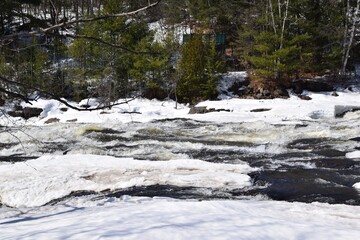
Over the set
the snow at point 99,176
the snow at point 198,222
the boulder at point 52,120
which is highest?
the snow at point 198,222

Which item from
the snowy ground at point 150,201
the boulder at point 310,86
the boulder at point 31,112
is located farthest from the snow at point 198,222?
the boulder at point 310,86

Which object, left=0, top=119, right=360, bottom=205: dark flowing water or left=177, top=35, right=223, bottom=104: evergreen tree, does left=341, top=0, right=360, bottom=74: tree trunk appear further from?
left=0, top=119, right=360, bottom=205: dark flowing water

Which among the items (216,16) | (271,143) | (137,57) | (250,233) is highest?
(216,16)

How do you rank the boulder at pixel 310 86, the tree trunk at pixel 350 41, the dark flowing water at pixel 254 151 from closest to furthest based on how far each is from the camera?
1. the dark flowing water at pixel 254 151
2. the boulder at pixel 310 86
3. the tree trunk at pixel 350 41

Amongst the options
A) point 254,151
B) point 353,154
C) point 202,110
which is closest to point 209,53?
point 202,110

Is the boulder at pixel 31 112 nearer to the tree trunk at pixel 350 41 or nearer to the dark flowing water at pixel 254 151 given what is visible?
the dark flowing water at pixel 254 151

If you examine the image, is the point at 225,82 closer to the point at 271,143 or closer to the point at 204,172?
the point at 271,143

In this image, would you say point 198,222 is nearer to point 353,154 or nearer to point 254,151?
point 353,154

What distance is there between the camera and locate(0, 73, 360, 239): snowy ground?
3943 millimetres

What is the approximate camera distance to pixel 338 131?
13320 mm

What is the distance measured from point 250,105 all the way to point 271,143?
975 cm

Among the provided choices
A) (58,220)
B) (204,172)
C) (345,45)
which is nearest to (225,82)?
(345,45)

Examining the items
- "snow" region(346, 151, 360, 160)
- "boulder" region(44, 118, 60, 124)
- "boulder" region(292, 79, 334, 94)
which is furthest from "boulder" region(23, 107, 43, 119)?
"snow" region(346, 151, 360, 160)

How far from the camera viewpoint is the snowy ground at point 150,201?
3.94 m
